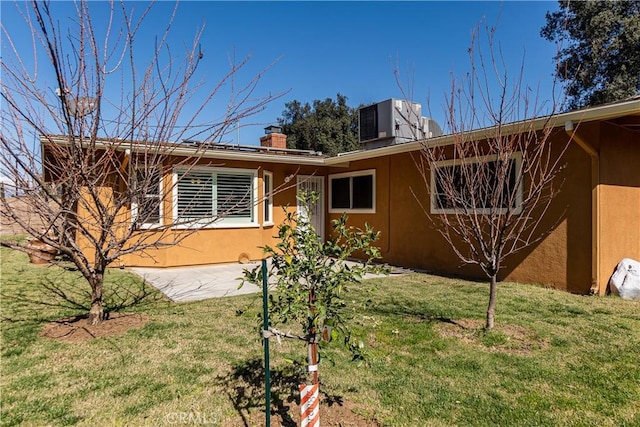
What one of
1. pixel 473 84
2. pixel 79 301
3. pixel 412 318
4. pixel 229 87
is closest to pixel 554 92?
pixel 473 84

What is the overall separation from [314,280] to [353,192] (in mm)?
9100

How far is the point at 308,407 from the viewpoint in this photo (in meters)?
2.25

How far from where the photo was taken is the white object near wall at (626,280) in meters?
6.11

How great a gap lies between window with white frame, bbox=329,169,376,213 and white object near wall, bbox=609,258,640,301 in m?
5.52

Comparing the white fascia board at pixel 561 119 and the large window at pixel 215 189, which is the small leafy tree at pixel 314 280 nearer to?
the white fascia board at pixel 561 119

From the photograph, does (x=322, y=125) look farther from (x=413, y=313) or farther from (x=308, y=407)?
(x=308, y=407)

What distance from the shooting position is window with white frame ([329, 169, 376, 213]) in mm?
10758

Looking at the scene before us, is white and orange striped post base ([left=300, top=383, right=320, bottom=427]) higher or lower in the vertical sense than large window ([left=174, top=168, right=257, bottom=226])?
lower

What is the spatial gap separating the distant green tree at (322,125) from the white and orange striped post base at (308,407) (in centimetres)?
3011

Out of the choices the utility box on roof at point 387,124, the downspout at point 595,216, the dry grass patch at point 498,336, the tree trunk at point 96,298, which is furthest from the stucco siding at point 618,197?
the tree trunk at point 96,298

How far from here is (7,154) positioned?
3.90 metres

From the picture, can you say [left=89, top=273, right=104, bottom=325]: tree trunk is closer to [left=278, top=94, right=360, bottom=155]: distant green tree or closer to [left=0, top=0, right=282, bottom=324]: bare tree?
[left=0, top=0, right=282, bottom=324]: bare tree

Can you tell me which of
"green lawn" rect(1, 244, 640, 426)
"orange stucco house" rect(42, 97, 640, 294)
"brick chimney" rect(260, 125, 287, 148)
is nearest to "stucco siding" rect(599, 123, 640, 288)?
"orange stucco house" rect(42, 97, 640, 294)

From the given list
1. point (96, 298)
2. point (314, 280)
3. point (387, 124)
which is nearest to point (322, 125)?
point (387, 124)
